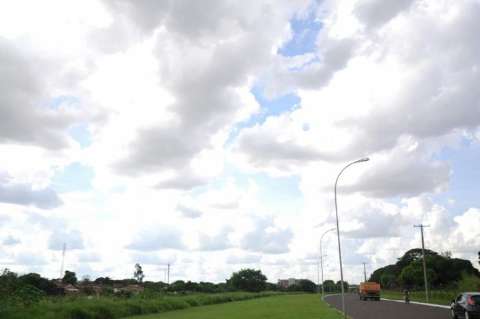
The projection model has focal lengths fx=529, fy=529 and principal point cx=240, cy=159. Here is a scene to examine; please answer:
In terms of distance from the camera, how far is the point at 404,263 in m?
144

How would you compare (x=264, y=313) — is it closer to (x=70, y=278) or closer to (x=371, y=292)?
(x=371, y=292)

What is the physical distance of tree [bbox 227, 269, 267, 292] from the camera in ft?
556

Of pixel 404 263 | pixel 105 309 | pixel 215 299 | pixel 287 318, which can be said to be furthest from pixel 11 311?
pixel 404 263

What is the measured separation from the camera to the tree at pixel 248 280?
169m

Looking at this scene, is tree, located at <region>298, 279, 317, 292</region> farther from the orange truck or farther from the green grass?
the green grass

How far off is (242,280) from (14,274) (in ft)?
428

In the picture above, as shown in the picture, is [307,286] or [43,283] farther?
[307,286]

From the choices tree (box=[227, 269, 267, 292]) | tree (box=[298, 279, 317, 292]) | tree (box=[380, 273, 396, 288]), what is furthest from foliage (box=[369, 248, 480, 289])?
tree (box=[298, 279, 317, 292])

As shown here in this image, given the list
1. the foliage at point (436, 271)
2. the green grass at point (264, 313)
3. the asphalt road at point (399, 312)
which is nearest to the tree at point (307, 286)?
the foliage at point (436, 271)

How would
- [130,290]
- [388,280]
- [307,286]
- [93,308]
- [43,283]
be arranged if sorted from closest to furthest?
[93,308], [43,283], [130,290], [388,280], [307,286]

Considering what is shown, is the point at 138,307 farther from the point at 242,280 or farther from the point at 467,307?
the point at 242,280

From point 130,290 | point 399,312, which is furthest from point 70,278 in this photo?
point 399,312

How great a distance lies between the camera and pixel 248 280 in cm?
16938

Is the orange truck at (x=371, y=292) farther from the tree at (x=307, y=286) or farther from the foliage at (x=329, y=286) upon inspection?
the tree at (x=307, y=286)
